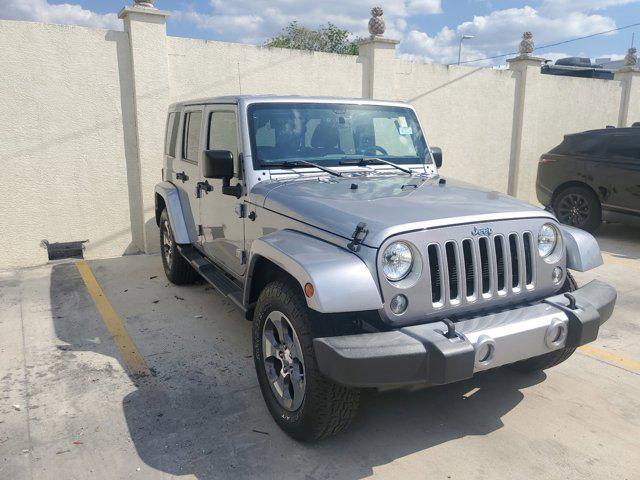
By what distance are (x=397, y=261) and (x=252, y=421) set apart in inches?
54.6

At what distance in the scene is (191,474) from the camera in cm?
278

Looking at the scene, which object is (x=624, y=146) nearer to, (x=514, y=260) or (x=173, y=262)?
(x=514, y=260)

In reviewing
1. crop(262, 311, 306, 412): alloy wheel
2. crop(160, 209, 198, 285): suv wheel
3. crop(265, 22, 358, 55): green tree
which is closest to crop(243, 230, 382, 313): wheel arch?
crop(262, 311, 306, 412): alloy wheel

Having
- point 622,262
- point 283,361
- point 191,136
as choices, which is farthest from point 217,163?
point 622,262

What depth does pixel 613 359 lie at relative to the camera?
13.5 ft

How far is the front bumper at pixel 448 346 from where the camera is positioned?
96.0 inches

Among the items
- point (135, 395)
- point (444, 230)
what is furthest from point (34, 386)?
point (444, 230)

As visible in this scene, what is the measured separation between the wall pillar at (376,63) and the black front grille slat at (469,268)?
6114 mm

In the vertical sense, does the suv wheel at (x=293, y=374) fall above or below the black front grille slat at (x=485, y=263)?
below

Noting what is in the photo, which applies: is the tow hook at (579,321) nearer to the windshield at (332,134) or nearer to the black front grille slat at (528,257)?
the black front grille slat at (528,257)

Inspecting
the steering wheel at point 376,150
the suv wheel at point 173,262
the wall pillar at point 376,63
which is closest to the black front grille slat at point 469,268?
the steering wheel at point 376,150

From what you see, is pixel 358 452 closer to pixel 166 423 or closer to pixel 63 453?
pixel 166 423

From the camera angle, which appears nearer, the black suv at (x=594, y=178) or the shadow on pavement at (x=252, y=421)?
the shadow on pavement at (x=252, y=421)

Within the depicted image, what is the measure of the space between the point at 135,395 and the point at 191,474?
3.22 feet
